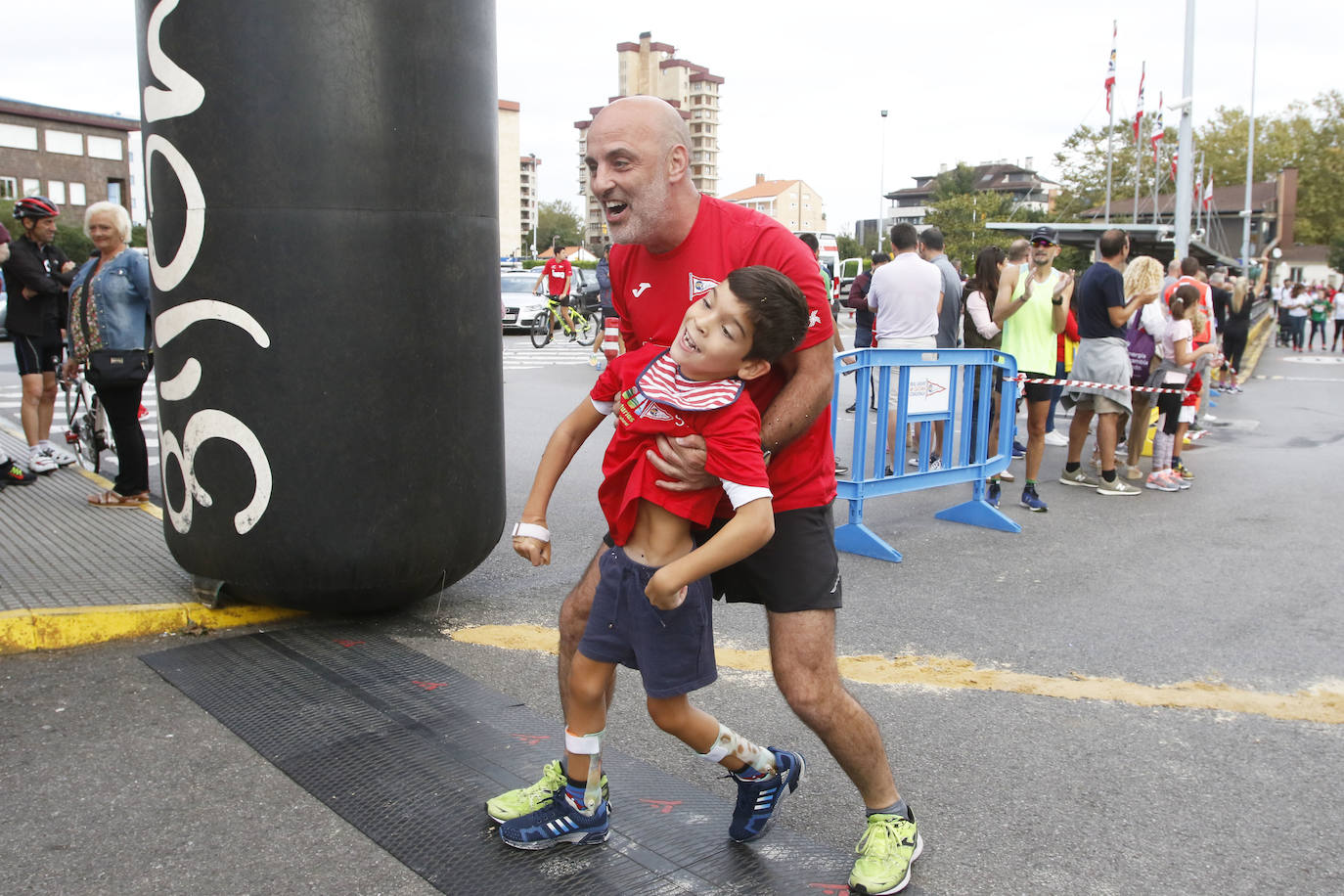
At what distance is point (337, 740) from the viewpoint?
11.8ft

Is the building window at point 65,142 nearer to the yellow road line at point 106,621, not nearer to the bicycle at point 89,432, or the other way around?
the bicycle at point 89,432

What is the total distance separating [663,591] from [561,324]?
863 inches

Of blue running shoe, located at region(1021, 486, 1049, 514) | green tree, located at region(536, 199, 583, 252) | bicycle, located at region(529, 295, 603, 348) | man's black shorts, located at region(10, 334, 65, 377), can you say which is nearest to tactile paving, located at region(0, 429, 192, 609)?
man's black shorts, located at region(10, 334, 65, 377)

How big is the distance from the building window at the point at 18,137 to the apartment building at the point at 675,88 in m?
52.5

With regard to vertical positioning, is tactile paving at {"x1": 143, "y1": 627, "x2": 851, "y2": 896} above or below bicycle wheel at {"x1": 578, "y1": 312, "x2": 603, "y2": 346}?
below

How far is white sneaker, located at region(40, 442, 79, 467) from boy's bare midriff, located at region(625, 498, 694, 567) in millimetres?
6893

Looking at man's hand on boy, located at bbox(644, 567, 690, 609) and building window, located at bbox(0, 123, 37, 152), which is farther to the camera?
building window, located at bbox(0, 123, 37, 152)

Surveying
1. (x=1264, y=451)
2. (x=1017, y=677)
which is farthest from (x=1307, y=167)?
(x=1017, y=677)

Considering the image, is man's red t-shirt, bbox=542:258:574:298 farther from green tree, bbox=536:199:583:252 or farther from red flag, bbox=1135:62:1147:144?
green tree, bbox=536:199:583:252

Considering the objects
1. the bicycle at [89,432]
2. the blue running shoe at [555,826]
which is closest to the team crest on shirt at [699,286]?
the blue running shoe at [555,826]

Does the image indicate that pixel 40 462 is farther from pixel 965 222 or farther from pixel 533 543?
pixel 965 222

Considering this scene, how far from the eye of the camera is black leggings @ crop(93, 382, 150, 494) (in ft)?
21.3

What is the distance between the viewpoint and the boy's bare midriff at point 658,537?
2633 mm

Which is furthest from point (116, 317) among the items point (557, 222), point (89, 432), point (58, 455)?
point (557, 222)
